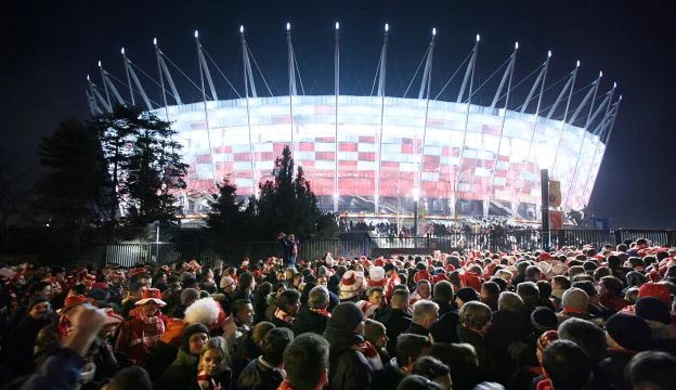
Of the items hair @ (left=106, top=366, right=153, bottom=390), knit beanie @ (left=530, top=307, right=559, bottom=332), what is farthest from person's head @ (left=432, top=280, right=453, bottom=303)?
hair @ (left=106, top=366, right=153, bottom=390)

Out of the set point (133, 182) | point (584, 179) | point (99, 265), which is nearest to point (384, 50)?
point (133, 182)

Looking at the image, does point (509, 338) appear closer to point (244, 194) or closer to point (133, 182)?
point (133, 182)

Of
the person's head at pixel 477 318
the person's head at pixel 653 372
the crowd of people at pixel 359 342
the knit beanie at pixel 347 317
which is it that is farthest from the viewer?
the person's head at pixel 477 318

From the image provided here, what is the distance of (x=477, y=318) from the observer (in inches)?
163

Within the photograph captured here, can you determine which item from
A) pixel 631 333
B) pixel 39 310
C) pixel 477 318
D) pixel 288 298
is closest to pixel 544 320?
pixel 477 318

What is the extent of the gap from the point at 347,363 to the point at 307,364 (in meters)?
0.80

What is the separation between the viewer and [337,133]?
55.6 m

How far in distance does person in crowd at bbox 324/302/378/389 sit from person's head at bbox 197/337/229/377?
0.84m

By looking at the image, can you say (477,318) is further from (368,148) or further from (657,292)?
(368,148)

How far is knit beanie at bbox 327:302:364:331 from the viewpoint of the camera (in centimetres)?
350

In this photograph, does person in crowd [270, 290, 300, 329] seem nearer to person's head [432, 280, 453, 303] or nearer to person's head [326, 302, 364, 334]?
person's head [326, 302, 364, 334]

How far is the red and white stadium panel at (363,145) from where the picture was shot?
2280 inches

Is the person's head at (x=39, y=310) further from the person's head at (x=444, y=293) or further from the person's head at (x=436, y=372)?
the person's head at (x=444, y=293)

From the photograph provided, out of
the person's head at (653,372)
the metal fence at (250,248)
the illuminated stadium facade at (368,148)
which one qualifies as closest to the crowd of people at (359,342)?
the person's head at (653,372)
